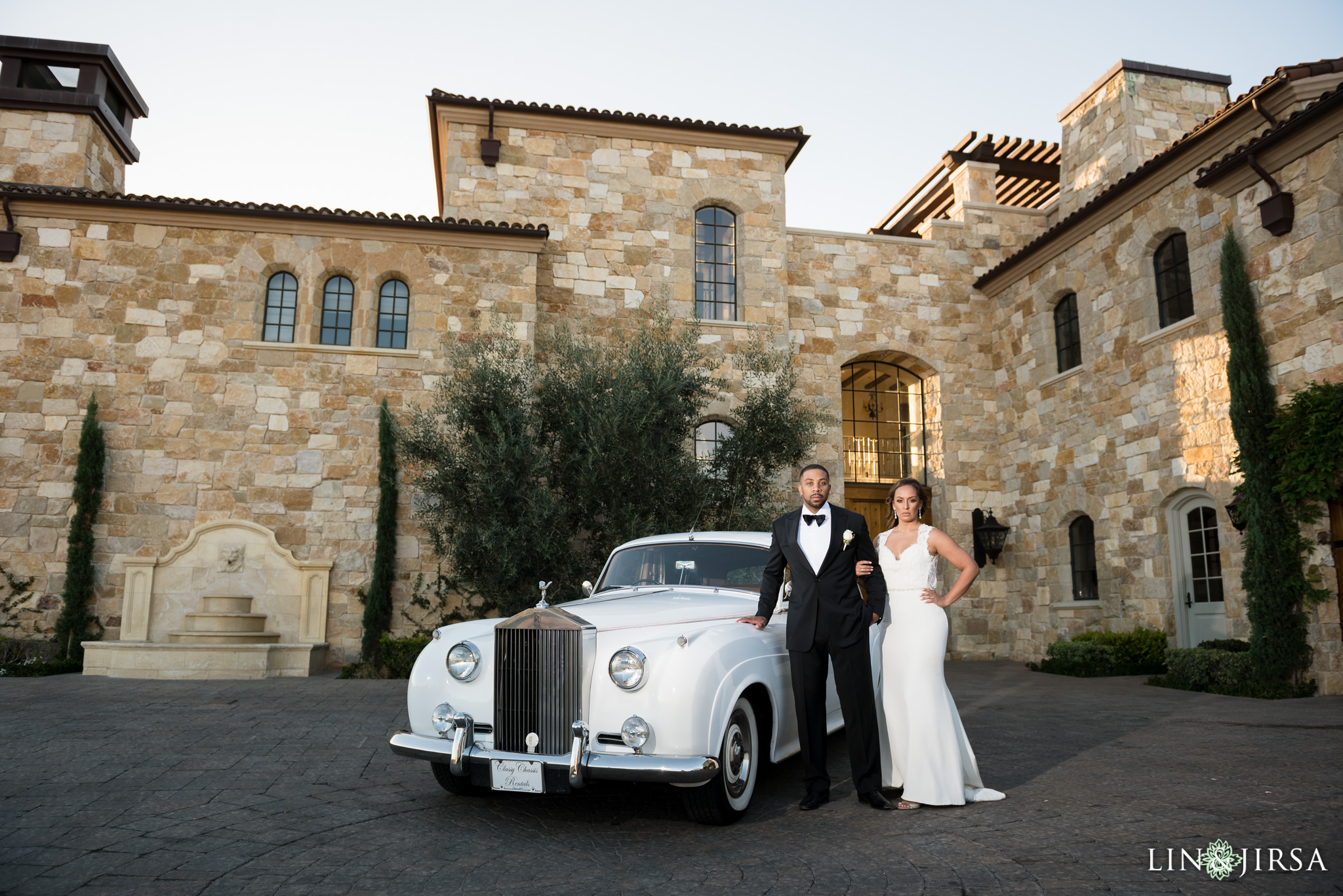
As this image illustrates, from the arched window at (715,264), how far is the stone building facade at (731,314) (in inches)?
7.1

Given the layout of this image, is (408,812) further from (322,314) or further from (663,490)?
(322,314)

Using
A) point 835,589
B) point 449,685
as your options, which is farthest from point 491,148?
point 835,589

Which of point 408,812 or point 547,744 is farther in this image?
point 408,812

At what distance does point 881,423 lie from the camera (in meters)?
16.4

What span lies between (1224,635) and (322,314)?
13.0 metres

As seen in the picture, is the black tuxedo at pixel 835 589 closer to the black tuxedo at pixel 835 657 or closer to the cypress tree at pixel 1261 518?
the black tuxedo at pixel 835 657

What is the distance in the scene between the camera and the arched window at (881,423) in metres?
16.2

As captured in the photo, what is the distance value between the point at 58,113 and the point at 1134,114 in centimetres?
1811

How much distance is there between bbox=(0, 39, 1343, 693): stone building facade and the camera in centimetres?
1098

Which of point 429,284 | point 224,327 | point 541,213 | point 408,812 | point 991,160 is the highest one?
point 991,160

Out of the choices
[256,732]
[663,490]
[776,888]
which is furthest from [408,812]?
[663,490]

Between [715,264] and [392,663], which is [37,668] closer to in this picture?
[392,663]

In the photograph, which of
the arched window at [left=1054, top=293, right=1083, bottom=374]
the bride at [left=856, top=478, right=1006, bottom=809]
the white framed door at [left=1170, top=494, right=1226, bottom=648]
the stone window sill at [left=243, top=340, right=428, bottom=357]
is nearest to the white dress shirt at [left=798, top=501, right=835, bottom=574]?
the bride at [left=856, top=478, right=1006, bottom=809]

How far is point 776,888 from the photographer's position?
3.23 meters
